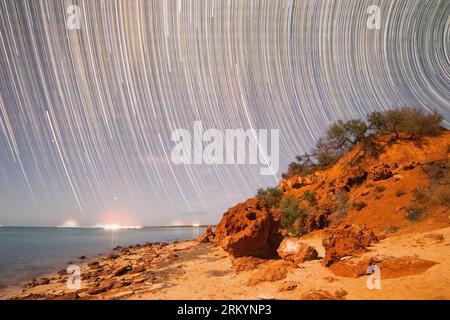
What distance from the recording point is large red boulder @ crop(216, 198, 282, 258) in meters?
13.9

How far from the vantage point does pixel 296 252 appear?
12391 millimetres

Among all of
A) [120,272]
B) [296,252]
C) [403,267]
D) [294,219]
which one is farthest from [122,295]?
[294,219]

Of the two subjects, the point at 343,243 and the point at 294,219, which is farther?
the point at 294,219

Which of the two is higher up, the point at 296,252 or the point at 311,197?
the point at 311,197

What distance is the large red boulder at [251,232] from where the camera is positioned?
13906 millimetres

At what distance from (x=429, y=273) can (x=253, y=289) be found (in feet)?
18.9

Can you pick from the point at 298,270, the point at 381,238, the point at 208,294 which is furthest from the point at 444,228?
the point at 208,294

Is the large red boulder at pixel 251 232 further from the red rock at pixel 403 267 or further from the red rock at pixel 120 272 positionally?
the red rock at pixel 120 272

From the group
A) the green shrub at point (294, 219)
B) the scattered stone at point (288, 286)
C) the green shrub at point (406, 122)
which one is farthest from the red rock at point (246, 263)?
the green shrub at point (406, 122)

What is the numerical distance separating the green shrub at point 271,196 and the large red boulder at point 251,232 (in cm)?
2094

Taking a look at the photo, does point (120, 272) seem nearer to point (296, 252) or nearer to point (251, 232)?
point (251, 232)

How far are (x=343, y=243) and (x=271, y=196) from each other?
25222mm

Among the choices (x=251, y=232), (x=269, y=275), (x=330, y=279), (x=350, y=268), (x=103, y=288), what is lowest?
(x=103, y=288)

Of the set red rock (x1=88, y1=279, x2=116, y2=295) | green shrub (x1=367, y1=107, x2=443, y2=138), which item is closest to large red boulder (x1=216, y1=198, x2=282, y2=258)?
red rock (x1=88, y1=279, x2=116, y2=295)
